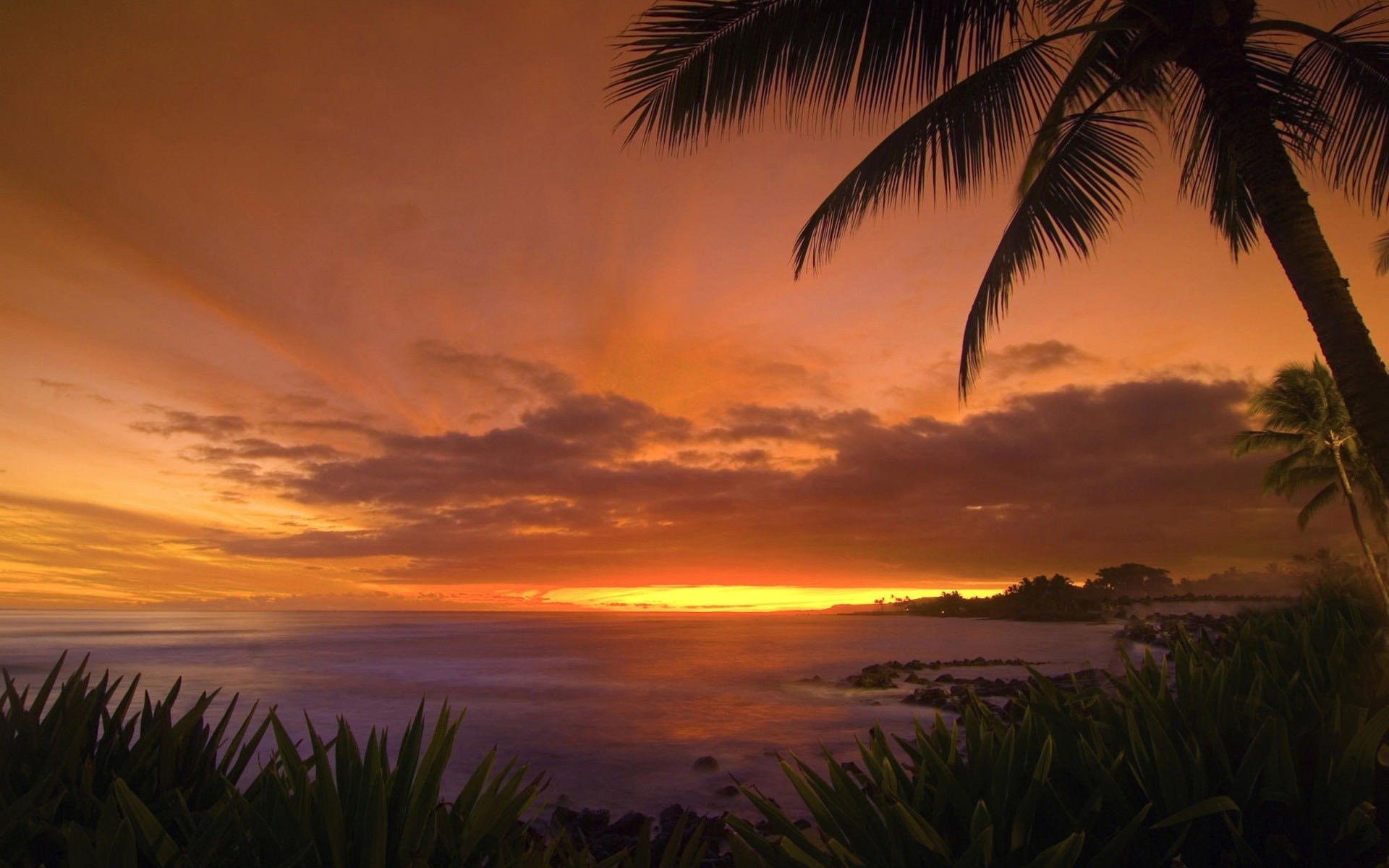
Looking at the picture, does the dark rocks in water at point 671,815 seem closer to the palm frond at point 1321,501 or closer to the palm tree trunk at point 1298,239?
the palm tree trunk at point 1298,239

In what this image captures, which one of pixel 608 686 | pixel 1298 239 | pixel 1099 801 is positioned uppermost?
pixel 1298 239

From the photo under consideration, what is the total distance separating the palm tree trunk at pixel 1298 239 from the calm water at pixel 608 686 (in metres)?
3.36

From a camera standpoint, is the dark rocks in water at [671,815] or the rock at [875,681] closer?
the dark rocks in water at [671,815]

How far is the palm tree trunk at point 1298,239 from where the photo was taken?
3656 mm

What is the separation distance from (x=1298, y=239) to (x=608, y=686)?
1694 centimetres

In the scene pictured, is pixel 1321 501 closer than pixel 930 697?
No

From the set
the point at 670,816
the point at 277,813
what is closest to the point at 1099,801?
the point at 277,813

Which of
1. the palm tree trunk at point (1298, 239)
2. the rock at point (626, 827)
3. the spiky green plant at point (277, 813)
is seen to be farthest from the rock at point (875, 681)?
the spiky green plant at point (277, 813)

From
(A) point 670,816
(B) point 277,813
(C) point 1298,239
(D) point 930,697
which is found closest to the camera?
(B) point 277,813

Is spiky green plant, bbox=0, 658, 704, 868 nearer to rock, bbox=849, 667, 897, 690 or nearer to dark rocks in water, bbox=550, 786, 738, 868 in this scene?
dark rocks in water, bbox=550, 786, 738, 868

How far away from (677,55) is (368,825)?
5.18 metres

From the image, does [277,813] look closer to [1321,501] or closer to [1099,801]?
[1099,801]

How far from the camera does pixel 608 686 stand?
18016mm

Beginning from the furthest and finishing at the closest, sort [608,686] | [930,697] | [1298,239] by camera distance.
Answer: [608,686]
[930,697]
[1298,239]
